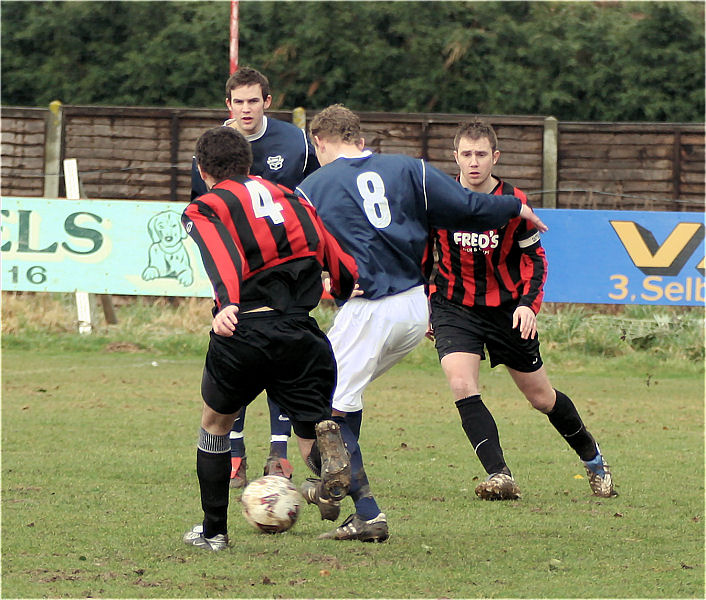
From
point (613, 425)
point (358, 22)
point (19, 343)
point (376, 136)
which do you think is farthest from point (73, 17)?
point (613, 425)

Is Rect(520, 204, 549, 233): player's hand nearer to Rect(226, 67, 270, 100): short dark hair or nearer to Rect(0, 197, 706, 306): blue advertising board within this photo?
Rect(226, 67, 270, 100): short dark hair

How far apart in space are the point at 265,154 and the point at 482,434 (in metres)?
2.01

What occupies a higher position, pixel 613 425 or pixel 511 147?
pixel 511 147

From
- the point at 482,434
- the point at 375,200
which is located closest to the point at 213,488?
the point at 375,200

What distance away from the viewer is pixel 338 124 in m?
5.66

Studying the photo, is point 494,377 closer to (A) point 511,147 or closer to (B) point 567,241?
(B) point 567,241

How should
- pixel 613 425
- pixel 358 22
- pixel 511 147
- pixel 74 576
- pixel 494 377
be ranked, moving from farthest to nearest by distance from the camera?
1. pixel 358 22
2. pixel 511 147
3. pixel 494 377
4. pixel 613 425
5. pixel 74 576

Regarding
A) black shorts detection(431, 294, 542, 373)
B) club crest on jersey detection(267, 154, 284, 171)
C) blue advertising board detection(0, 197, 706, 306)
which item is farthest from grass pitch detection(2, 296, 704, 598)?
blue advertising board detection(0, 197, 706, 306)

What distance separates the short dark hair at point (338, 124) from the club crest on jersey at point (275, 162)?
124 centimetres

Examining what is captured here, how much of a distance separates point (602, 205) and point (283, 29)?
9.54m

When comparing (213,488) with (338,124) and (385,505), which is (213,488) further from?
(338,124)

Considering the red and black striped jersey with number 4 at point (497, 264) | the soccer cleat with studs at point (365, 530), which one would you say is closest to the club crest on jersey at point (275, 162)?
the red and black striped jersey with number 4 at point (497, 264)

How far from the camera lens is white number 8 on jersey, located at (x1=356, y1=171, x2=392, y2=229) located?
18.1ft

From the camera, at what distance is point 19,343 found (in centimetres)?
1401
